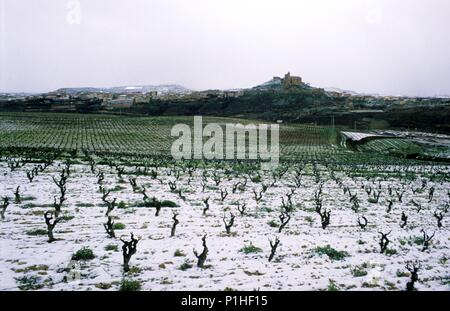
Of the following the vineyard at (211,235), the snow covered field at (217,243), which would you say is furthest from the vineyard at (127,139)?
the snow covered field at (217,243)

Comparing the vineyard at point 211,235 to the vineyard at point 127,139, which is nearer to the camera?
the vineyard at point 211,235

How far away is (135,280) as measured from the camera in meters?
13.8

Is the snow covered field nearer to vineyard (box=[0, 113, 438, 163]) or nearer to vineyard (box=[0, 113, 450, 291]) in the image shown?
vineyard (box=[0, 113, 450, 291])

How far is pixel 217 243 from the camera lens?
18609 millimetres

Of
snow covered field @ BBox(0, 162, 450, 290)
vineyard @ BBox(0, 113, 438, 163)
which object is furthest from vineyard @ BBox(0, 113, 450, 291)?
vineyard @ BBox(0, 113, 438, 163)

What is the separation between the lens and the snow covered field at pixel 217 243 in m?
14.1

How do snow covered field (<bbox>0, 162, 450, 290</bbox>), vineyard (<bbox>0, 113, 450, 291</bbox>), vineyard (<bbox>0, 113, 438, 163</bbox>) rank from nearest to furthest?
snow covered field (<bbox>0, 162, 450, 290</bbox>), vineyard (<bbox>0, 113, 450, 291</bbox>), vineyard (<bbox>0, 113, 438, 163</bbox>)

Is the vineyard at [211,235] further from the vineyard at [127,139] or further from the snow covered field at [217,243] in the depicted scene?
the vineyard at [127,139]

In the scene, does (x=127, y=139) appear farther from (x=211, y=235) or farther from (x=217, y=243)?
(x=217, y=243)

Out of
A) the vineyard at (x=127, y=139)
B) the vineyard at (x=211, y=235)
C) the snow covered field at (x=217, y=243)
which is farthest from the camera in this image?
the vineyard at (x=127, y=139)

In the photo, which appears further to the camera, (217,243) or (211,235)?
(211,235)

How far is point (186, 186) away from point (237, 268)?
19049mm

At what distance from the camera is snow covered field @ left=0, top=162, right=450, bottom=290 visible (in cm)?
1411

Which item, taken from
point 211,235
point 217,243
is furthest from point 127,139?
point 217,243
